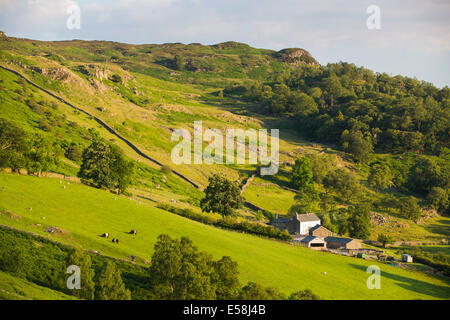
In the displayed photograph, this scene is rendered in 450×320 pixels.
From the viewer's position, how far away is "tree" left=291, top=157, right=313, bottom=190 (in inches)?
4751

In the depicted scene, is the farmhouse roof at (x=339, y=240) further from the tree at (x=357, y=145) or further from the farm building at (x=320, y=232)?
the tree at (x=357, y=145)

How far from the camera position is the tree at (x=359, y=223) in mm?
89250

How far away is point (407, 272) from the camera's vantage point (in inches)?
2441

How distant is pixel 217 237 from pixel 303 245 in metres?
20.5

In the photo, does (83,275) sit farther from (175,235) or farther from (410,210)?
(410,210)

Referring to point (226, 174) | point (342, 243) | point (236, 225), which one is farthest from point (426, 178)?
point (236, 225)

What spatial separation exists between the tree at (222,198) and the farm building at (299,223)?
44.7 ft

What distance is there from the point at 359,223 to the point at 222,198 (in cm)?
3425

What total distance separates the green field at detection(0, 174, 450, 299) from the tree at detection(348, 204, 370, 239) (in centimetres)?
2646

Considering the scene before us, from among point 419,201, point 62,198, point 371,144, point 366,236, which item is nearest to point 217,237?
point 62,198

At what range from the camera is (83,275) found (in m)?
35.4

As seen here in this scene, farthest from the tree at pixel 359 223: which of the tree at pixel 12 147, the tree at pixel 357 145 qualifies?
the tree at pixel 12 147

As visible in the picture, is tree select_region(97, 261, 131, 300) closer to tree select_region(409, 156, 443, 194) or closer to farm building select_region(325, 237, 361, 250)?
farm building select_region(325, 237, 361, 250)
